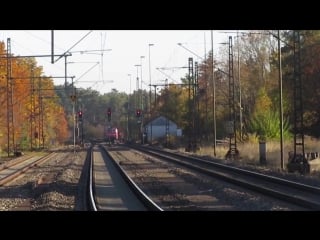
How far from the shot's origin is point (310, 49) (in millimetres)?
65812

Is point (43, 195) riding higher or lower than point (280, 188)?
lower

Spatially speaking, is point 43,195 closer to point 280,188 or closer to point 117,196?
point 117,196

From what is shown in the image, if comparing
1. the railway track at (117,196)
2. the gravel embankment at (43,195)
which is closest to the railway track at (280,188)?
the railway track at (117,196)

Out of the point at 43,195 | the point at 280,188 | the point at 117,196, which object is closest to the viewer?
the point at 117,196

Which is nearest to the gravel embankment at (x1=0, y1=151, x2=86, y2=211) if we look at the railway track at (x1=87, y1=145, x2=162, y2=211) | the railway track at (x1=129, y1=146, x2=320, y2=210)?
the railway track at (x1=87, y1=145, x2=162, y2=211)

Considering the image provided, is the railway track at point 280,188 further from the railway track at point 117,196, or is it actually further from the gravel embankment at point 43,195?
the gravel embankment at point 43,195

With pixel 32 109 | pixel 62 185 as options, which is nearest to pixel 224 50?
pixel 32 109

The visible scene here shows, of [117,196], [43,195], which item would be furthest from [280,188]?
[43,195]

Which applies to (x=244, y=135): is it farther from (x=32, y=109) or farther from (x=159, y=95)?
(x=159, y=95)

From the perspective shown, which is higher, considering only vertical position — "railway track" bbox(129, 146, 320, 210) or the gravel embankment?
"railway track" bbox(129, 146, 320, 210)

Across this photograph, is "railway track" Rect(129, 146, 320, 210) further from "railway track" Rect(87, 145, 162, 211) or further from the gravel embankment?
the gravel embankment

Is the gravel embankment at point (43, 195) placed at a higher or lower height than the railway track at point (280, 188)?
lower
